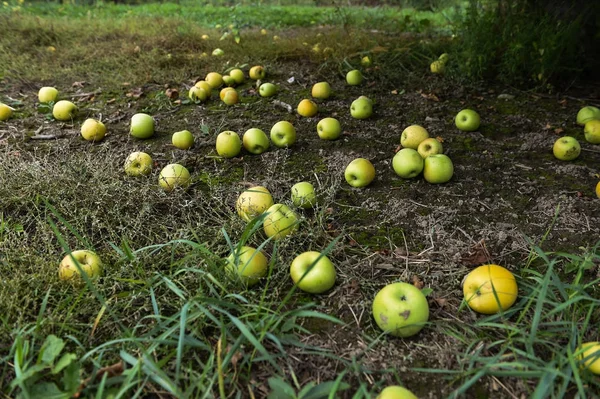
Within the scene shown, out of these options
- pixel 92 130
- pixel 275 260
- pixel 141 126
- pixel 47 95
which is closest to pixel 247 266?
pixel 275 260

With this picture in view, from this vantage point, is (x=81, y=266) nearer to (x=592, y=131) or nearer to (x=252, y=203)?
(x=252, y=203)

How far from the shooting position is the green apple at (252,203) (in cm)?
275

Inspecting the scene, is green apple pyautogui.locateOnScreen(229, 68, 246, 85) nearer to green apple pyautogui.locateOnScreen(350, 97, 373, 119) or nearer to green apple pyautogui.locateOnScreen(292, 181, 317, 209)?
green apple pyautogui.locateOnScreen(350, 97, 373, 119)

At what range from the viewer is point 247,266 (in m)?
2.23

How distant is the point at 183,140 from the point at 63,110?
5.24ft

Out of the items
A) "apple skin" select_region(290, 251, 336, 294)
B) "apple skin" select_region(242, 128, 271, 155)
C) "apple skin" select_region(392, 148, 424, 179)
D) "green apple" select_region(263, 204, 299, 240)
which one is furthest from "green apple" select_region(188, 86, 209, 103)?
"apple skin" select_region(290, 251, 336, 294)

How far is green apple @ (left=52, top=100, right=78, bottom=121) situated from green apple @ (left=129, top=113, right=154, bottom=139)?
0.89 metres

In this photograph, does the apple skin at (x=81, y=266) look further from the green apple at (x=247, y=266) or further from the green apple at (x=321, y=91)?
the green apple at (x=321, y=91)

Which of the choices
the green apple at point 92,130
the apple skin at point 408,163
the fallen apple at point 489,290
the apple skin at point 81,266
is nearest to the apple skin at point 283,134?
the apple skin at point 408,163

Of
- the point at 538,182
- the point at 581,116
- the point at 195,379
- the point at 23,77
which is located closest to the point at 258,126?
the point at 538,182

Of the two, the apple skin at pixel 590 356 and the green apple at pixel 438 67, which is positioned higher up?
the green apple at pixel 438 67

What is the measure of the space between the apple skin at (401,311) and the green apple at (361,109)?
2.65m

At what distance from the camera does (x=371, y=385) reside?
1.81m

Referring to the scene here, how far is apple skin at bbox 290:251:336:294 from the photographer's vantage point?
2209 mm
